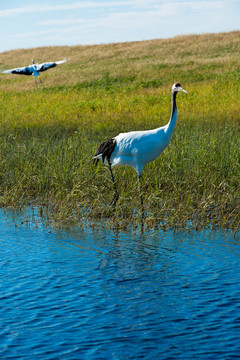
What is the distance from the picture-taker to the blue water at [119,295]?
12.6 feet

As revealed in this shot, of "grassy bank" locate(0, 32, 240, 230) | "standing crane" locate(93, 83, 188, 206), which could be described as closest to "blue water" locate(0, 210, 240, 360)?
"grassy bank" locate(0, 32, 240, 230)

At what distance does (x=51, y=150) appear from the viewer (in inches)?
384

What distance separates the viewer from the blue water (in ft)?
12.6

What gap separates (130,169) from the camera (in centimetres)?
869

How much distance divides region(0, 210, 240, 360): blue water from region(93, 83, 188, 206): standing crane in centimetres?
124

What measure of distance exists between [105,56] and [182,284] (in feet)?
140

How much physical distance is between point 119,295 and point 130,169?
4.15 metres

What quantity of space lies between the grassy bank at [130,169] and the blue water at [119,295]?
797mm

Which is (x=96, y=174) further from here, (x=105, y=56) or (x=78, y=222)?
(x=105, y=56)

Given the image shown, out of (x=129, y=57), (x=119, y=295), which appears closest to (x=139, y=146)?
(x=119, y=295)

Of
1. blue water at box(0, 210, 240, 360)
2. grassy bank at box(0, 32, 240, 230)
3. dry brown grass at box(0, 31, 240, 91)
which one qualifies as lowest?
blue water at box(0, 210, 240, 360)

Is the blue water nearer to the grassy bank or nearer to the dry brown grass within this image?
the grassy bank

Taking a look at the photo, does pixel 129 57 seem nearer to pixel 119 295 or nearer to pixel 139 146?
pixel 139 146

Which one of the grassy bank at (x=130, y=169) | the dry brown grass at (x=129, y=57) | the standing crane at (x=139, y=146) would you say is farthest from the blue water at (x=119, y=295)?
the dry brown grass at (x=129, y=57)
